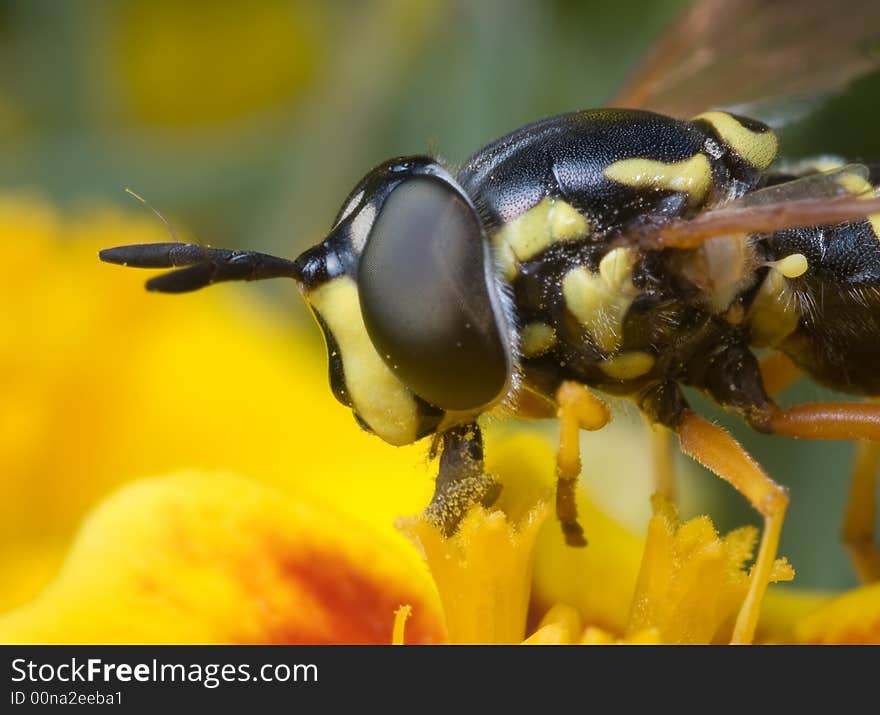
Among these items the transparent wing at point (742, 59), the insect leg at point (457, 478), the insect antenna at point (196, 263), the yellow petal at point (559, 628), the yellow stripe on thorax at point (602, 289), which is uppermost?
the transparent wing at point (742, 59)

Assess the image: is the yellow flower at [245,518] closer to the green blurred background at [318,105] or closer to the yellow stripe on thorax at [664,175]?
the green blurred background at [318,105]

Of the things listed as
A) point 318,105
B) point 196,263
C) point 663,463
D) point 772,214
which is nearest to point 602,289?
point 772,214

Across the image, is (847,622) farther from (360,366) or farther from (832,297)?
(360,366)

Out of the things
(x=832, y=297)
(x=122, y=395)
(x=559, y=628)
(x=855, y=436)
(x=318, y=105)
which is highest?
(x=318, y=105)

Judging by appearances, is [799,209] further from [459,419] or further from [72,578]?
[72,578]

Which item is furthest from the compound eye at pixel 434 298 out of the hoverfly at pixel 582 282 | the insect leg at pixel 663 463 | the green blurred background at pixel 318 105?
the green blurred background at pixel 318 105
